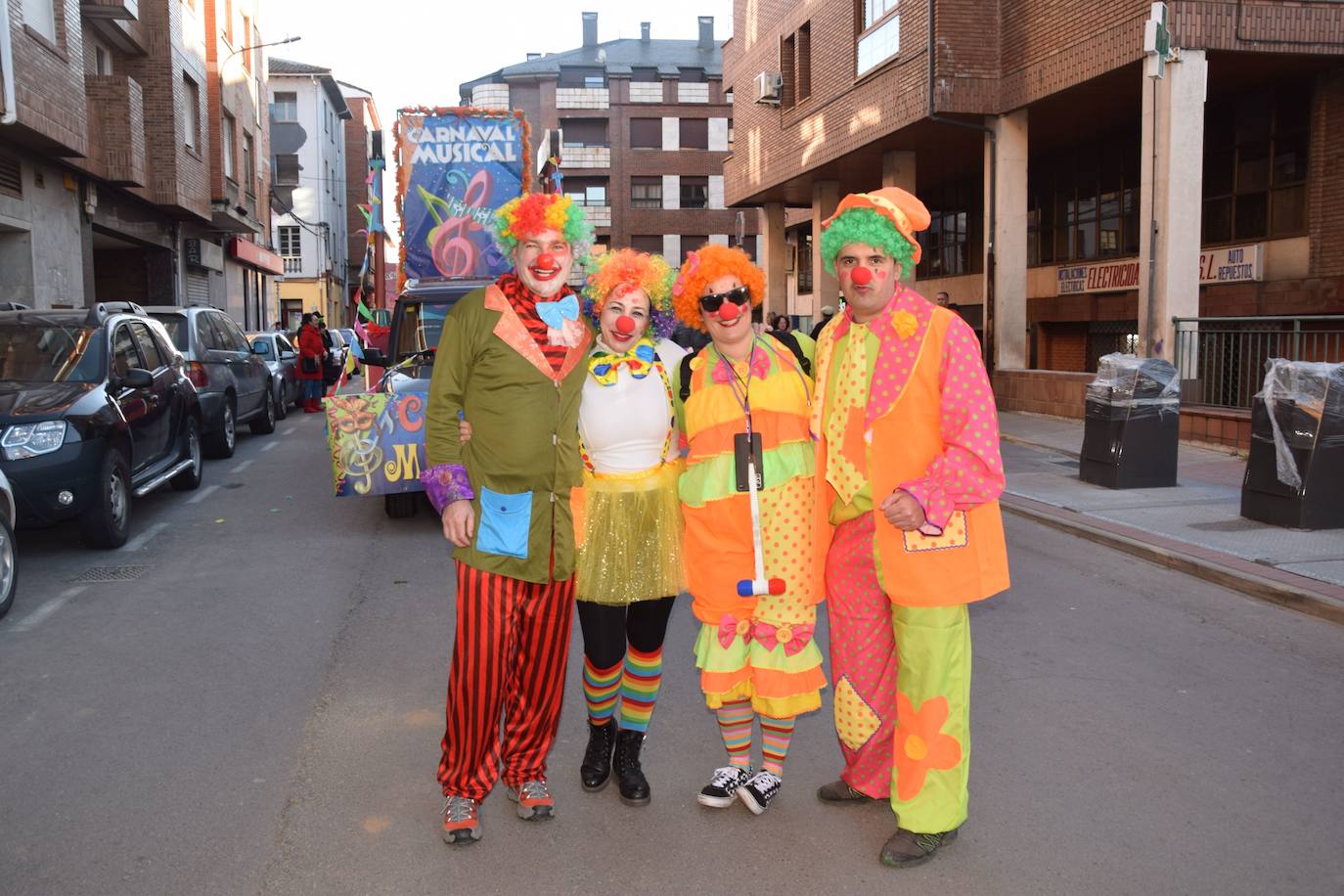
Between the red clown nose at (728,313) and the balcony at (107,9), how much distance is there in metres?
20.4

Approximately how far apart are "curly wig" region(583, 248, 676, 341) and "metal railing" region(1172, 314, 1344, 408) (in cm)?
1157

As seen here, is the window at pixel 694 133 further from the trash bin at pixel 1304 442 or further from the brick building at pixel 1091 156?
the trash bin at pixel 1304 442

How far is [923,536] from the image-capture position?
3391mm

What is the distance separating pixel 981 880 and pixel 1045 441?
12.4 metres

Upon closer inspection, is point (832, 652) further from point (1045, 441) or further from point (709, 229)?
point (709, 229)

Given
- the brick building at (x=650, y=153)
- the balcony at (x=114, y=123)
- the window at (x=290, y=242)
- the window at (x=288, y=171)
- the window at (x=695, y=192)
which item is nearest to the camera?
the balcony at (x=114, y=123)

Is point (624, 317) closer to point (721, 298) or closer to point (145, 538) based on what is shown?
point (721, 298)

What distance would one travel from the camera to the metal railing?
44.6 feet

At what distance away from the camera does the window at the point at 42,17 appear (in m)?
16.3

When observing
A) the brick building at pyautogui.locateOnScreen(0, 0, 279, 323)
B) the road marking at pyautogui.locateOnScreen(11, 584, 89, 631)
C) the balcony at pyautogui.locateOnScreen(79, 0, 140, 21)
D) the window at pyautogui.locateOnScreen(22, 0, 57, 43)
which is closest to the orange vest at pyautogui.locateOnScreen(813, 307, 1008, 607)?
the road marking at pyautogui.locateOnScreen(11, 584, 89, 631)

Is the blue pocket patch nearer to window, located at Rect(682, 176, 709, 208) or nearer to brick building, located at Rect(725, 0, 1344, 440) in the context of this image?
brick building, located at Rect(725, 0, 1344, 440)

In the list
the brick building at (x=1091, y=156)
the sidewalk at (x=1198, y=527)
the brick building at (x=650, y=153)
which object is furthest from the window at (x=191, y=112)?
the brick building at (x=650, y=153)

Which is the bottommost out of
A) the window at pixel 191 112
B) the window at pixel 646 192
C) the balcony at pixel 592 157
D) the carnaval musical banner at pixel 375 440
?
the carnaval musical banner at pixel 375 440

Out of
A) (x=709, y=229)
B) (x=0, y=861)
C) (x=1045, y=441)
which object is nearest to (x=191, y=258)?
(x=1045, y=441)
